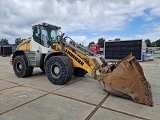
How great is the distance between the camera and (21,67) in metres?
6.34

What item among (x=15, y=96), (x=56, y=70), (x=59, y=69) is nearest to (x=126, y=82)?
(x=59, y=69)

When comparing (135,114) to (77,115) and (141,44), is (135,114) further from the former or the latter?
(141,44)

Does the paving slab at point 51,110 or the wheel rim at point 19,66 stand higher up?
the wheel rim at point 19,66

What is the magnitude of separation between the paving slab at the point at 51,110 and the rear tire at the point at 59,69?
126 centimetres

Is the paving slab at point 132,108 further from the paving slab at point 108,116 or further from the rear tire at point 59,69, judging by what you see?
the rear tire at point 59,69

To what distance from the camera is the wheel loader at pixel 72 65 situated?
3.51 metres

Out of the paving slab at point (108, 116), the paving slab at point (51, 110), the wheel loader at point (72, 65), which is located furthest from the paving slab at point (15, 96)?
the paving slab at point (108, 116)

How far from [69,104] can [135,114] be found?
140 centimetres

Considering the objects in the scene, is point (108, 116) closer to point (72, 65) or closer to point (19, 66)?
point (72, 65)

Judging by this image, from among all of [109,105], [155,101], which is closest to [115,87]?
[109,105]

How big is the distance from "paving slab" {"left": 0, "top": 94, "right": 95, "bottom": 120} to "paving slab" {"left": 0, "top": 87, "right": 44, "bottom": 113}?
A: 268mm

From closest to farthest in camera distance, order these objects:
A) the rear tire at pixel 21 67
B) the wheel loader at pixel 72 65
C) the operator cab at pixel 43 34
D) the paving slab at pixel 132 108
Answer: the paving slab at pixel 132 108 < the wheel loader at pixel 72 65 < the operator cab at pixel 43 34 < the rear tire at pixel 21 67

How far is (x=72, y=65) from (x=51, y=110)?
2165 millimetres

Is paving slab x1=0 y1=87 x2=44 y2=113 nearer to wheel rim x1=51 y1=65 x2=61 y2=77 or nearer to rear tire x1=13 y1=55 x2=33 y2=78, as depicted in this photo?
wheel rim x1=51 y1=65 x2=61 y2=77
